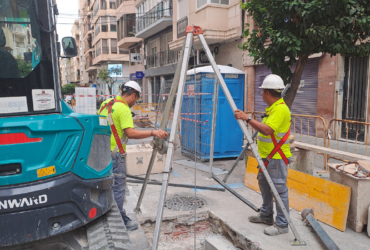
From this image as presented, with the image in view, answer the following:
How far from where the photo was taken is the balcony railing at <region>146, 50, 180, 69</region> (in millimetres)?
22619

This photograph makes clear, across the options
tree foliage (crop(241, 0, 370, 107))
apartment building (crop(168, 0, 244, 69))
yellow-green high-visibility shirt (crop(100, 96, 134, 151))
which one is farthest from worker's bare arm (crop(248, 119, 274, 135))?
apartment building (crop(168, 0, 244, 69))

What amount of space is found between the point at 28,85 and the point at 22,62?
0.20 meters

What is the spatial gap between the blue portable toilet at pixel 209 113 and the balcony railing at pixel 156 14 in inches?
592

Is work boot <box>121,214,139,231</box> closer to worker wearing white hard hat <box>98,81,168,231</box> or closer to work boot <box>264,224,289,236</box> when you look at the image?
worker wearing white hard hat <box>98,81,168,231</box>

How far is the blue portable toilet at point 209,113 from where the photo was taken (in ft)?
24.5

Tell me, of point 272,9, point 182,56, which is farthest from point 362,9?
point 182,56

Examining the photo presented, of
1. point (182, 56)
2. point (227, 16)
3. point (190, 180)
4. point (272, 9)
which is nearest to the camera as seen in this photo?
point (182, 56)

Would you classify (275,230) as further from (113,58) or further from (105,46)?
(105,46)

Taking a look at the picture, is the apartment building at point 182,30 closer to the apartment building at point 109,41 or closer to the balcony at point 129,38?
the balcony at point 129,38

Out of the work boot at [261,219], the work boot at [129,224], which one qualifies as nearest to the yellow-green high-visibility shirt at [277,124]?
the work boot at [261,219]

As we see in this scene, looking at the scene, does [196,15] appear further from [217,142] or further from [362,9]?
[362,9]

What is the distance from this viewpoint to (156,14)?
2300cm

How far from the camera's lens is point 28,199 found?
226 centimetres

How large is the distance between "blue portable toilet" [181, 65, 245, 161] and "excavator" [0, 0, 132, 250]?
484cm
